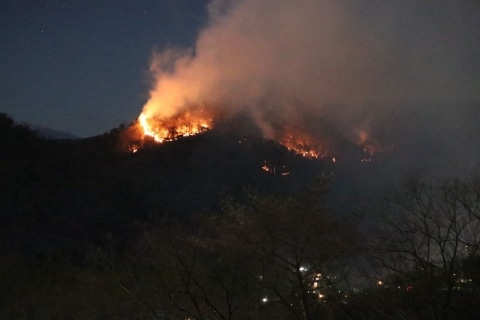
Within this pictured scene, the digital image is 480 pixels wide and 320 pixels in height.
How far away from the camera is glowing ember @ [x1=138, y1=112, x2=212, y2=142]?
170ft

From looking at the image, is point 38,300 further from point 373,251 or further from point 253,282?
point 373,251

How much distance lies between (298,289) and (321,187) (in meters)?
2.18

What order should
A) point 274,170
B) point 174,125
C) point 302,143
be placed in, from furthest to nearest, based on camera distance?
point 174,125
point 302,143
point 274,170

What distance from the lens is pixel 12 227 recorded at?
95.3ft

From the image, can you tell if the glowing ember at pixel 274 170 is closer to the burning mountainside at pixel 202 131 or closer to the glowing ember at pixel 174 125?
the burning mountainside at pixel 202 131

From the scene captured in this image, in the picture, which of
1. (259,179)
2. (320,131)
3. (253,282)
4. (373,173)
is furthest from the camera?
(320,131)

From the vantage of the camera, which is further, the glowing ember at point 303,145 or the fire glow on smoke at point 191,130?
the fire glow on smoke at point 191,130

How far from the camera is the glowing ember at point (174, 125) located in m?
51.9

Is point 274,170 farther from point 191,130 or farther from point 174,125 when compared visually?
point 174,125

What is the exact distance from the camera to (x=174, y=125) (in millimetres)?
53875

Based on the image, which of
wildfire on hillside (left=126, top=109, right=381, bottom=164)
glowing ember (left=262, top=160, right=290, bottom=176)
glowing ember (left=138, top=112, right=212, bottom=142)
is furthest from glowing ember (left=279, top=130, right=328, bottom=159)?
glowing ember (left=262, top=160, right=290, bottom=176)

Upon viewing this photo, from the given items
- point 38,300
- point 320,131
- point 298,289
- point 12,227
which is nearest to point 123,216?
point 12,227

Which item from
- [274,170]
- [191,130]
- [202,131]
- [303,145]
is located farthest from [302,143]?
[274,170]

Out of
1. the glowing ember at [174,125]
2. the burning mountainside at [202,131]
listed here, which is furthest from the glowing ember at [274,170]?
the glowing ember at [174,125]
